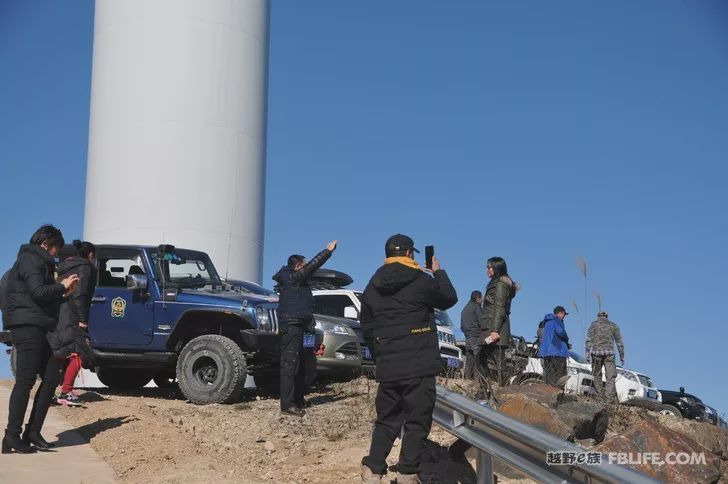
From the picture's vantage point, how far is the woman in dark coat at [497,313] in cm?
1110

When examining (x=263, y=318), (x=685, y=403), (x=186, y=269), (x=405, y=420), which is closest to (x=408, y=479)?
(x=405, y=420)

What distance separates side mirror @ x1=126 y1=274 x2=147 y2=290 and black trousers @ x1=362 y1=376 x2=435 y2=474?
5892mm

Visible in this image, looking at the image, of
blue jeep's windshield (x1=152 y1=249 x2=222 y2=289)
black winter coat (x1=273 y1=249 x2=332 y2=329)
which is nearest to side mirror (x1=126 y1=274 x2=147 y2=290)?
blue jeep's windshield (x1=152 y1=249 x2=222 y2=289)

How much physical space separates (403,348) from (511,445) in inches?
42.7

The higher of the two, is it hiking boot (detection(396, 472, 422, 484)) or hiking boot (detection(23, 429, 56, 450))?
hiking boot (detection(396, 472, 422, 484))

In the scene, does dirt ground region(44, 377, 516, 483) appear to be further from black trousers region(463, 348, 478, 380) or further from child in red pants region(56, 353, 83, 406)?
black trousers region(463, 348, 478, 380)

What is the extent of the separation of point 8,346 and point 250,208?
35.9ft

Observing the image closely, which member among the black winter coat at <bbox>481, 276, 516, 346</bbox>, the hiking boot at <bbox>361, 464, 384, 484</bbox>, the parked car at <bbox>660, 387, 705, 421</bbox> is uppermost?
the black winter coat at <bbox>481, 276, 516, 346</bbox>

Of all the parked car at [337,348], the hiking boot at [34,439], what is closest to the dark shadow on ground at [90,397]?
the hiking boot at [34,439]

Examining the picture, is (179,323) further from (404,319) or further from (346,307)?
(404,319)

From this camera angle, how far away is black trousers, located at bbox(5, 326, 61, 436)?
8297 mm

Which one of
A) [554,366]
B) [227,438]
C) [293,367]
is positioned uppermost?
[293,367]

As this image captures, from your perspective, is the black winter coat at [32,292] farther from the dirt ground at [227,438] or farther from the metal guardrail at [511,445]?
the metal guardrail at [511,445]

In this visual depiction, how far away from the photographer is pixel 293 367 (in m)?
11.2
